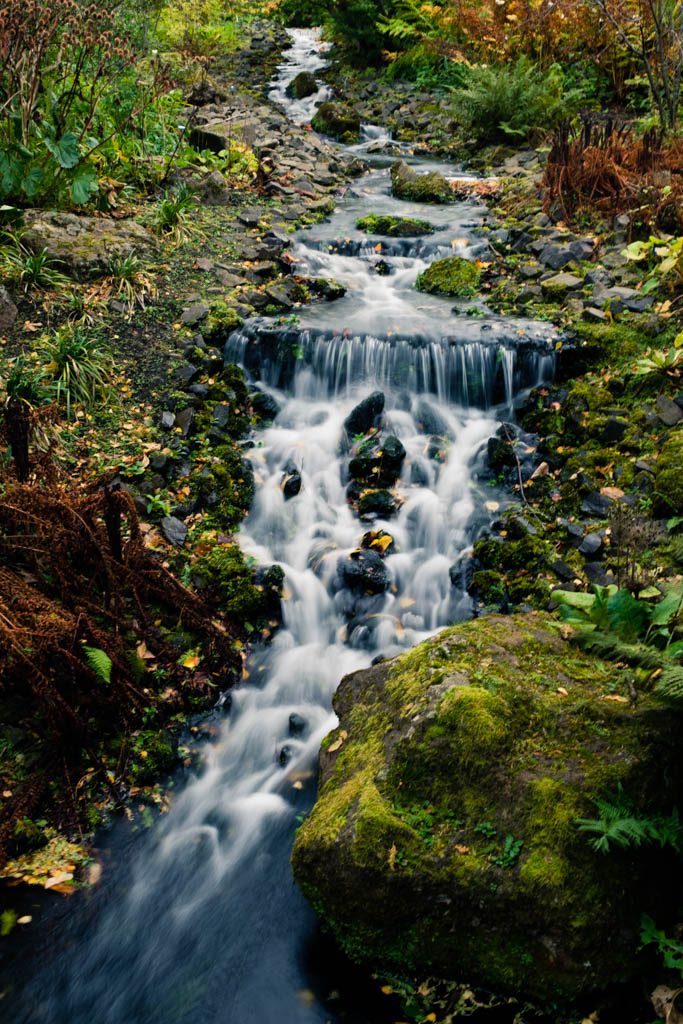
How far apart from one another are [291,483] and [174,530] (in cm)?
137

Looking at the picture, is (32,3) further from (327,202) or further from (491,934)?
(491,934)

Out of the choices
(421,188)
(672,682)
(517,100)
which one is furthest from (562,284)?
(517,100)

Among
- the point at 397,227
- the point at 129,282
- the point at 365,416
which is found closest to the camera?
the point at 365,416

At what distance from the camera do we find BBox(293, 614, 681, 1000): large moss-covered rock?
3068 millimetres

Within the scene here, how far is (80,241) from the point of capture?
8.38 meters

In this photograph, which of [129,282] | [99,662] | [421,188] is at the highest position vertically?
[421,188]

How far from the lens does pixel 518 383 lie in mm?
7711

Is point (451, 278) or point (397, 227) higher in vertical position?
point (397, 227)

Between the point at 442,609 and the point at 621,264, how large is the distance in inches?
215

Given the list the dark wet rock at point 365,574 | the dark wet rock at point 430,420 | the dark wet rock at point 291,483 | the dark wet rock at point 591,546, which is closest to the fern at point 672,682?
the dark wet rock at point 591,546

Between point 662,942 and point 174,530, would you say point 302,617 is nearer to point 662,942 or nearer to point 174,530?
point 174,530

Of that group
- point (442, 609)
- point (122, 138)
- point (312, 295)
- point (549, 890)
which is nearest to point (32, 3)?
point (122, 138)

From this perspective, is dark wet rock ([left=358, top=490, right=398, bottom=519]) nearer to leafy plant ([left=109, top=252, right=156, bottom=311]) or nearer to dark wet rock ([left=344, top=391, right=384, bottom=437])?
dark wet rock ([left=344, top=391, right=384, bottom=437])

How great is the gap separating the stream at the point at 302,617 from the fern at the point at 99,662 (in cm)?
87
